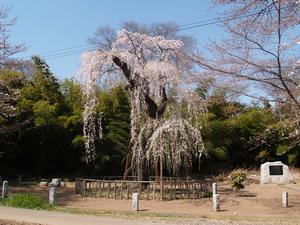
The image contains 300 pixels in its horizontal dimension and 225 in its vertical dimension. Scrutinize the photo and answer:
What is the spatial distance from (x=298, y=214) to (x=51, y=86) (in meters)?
19.5

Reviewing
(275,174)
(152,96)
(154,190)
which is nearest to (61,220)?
(154,190)

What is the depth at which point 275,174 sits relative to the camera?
27.4 metres

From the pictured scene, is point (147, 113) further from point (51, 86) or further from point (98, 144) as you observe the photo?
point (51, 86)

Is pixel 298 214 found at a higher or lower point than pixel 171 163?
lower

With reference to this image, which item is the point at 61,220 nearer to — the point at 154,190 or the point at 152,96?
the point at 154,190

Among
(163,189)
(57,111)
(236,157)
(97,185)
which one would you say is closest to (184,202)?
(163,189)

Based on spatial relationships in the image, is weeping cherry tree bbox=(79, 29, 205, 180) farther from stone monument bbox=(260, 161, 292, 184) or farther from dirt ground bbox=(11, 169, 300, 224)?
stone monument bbox=(260, 161, 292, 184)

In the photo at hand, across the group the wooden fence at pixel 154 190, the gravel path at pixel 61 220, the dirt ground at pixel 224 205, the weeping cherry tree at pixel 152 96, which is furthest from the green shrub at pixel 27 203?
the weeping cherry tree at pixel 152 96

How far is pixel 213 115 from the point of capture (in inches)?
1176

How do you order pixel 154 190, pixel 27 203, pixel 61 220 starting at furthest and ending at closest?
pixel 154 190 < pixel 27 203 < pixel 61 220

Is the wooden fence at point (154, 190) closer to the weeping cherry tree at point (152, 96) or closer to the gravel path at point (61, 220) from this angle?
the weeping cherry tree at point (152, 96)

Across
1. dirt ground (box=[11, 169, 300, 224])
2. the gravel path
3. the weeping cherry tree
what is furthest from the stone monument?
the gravel path

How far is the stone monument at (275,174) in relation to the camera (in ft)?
88.8

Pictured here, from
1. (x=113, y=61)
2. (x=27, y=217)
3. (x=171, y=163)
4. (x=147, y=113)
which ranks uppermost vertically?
(x=113, y=61)
